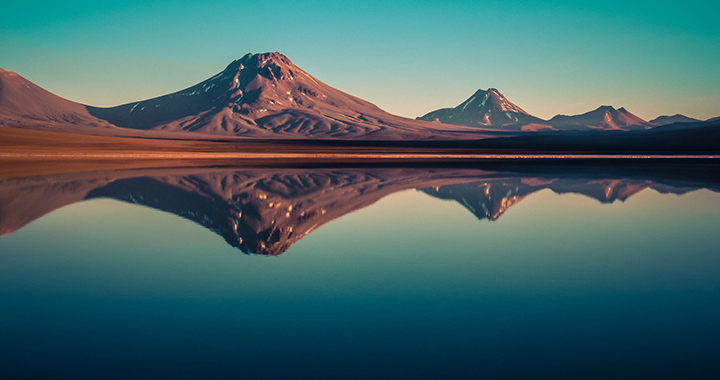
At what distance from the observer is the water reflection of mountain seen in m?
13.8

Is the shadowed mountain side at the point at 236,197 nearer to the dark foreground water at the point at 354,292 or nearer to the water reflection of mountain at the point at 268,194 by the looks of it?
the water reflection of mountain at the point at 268,194

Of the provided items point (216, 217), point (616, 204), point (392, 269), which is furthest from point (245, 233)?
point (616, 204)

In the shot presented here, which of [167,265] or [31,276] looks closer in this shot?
[31,276]

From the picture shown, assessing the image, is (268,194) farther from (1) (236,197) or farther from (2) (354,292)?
(2) (354,292)

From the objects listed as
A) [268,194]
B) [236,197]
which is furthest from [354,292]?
[268,194]

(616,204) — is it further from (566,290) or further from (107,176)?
(107,176)

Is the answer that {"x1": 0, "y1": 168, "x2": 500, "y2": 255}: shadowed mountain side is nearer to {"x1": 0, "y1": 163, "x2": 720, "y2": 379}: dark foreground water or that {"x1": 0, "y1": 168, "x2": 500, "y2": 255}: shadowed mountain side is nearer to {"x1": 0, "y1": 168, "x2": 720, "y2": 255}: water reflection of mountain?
{"x1": 0, "y1": 168, "x2": 720, "y2": 255}: water reflection of mountain

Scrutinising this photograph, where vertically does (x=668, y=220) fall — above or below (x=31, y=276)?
above

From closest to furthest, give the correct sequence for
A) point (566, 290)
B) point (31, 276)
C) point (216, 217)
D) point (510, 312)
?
point (510, 312)
point (566, 290)
point (31, 276)
point (216, 217)

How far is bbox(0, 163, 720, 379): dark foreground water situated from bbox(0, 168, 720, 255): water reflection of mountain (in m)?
0.21

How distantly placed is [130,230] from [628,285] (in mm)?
12105

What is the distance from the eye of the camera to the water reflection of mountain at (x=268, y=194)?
13.8 m

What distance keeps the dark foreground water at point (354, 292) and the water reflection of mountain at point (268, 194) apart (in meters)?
0.21

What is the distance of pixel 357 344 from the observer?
591 centimetres
